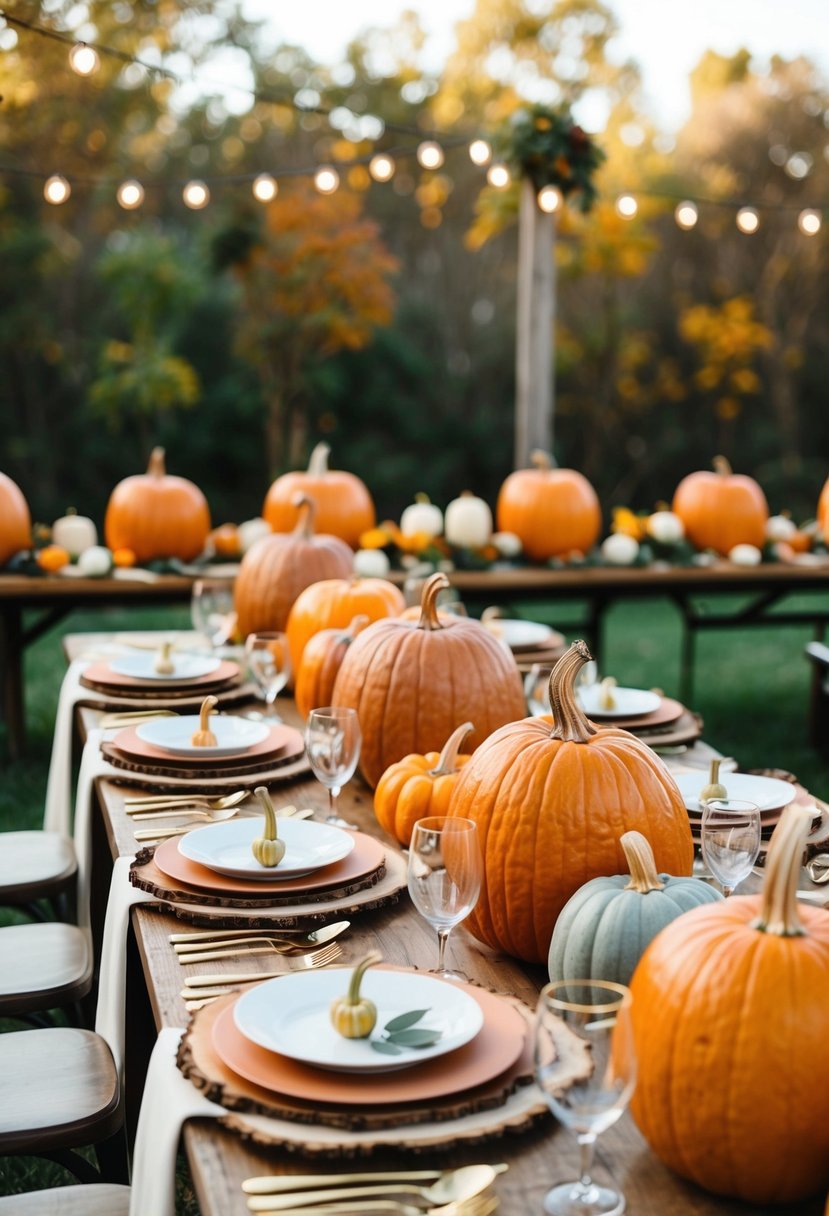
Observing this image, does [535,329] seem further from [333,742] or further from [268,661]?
[333,742]

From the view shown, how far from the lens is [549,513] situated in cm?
525

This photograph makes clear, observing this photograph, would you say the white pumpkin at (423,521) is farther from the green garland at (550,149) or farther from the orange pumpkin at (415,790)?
the orange pumpkin at (415,790)

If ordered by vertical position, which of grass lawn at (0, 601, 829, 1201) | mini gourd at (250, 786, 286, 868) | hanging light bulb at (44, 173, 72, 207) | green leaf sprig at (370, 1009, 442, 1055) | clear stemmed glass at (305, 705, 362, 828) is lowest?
grass lawn at (0, 601, 829, 1201)

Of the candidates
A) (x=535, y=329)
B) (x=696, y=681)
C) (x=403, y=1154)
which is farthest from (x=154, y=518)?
(x=403, y=1154)

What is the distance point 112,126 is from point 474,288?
10.4 feet

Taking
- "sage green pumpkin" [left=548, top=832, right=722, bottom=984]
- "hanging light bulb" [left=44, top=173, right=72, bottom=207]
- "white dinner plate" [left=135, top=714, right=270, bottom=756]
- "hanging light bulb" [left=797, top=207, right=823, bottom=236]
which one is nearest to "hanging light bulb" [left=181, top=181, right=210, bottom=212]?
→ "hanging light bulb" [left=44, top=173, right=72, bottom=207]

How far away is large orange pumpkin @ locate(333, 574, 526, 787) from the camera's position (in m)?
2.32

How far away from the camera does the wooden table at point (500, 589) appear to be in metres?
4.70

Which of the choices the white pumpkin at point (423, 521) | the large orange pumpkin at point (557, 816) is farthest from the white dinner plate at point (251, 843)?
the white pumpkin at point (423, 521)

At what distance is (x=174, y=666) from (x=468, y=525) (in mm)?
2333

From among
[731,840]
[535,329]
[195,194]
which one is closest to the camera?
[731,840]

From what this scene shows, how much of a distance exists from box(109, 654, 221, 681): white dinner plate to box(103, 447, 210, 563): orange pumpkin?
5.80 ft

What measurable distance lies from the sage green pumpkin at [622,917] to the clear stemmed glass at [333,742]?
612 millimetres

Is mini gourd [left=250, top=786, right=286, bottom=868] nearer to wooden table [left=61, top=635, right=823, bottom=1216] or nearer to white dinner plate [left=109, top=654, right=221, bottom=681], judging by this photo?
wooden table [left=61, top=635, right=823, bottom=1216]
